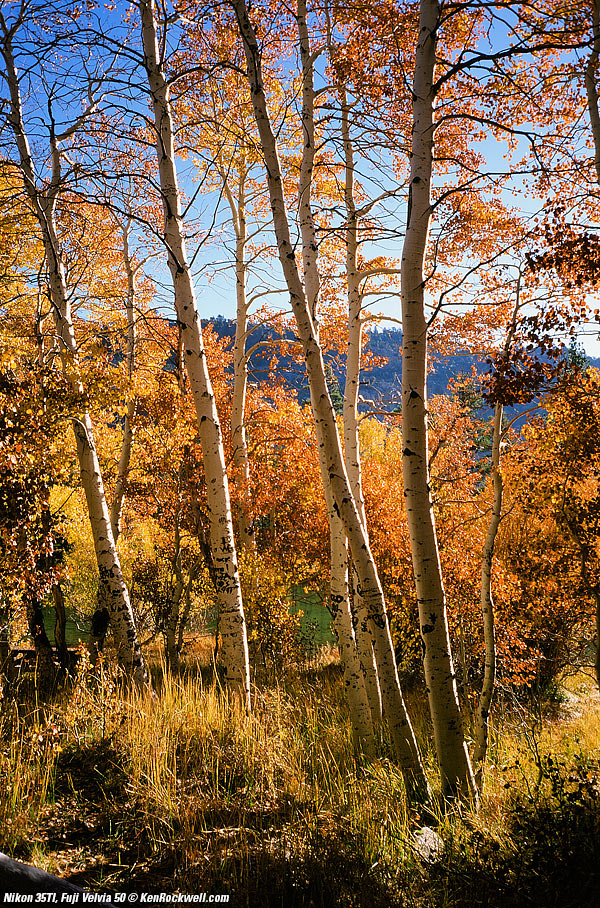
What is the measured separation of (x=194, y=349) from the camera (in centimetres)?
468

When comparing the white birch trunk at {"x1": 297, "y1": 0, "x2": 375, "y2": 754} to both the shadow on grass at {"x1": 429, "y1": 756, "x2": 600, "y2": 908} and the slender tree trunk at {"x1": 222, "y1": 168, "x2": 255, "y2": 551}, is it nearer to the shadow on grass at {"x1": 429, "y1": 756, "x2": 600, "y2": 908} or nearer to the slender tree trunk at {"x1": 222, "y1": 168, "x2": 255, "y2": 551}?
the shadow on grass at {"x1": 429, "y1": 756, "x2": 600, "y2": 908}

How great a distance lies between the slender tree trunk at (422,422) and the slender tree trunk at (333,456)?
1.30ft

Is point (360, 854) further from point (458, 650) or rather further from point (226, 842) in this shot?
point (458, 650)

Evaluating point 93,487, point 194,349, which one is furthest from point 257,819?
point 93,487

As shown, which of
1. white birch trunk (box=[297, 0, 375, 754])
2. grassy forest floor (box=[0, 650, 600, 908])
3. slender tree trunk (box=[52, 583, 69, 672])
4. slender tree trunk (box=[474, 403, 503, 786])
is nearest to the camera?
grassy forest floor (box=[0, 650, 600, 908])

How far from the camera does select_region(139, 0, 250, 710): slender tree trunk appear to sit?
4512 mm

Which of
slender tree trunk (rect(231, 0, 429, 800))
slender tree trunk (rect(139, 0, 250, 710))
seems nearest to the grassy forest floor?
slender tree trunk (rect(231, 0, 429, 800))

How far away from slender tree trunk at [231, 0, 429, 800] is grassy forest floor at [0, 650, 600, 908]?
41 cm

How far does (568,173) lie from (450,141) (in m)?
1.66

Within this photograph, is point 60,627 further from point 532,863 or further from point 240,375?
point 532,863

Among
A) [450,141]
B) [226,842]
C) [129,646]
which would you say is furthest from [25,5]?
[226,842]

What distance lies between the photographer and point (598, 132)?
5.15 metres

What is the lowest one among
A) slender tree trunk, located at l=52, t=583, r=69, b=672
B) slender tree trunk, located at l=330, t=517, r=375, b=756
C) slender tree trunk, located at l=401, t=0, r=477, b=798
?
slender tree trunk, located at l=52, t=583, r=69, b=672

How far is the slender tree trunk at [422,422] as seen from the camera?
320 centimetres
